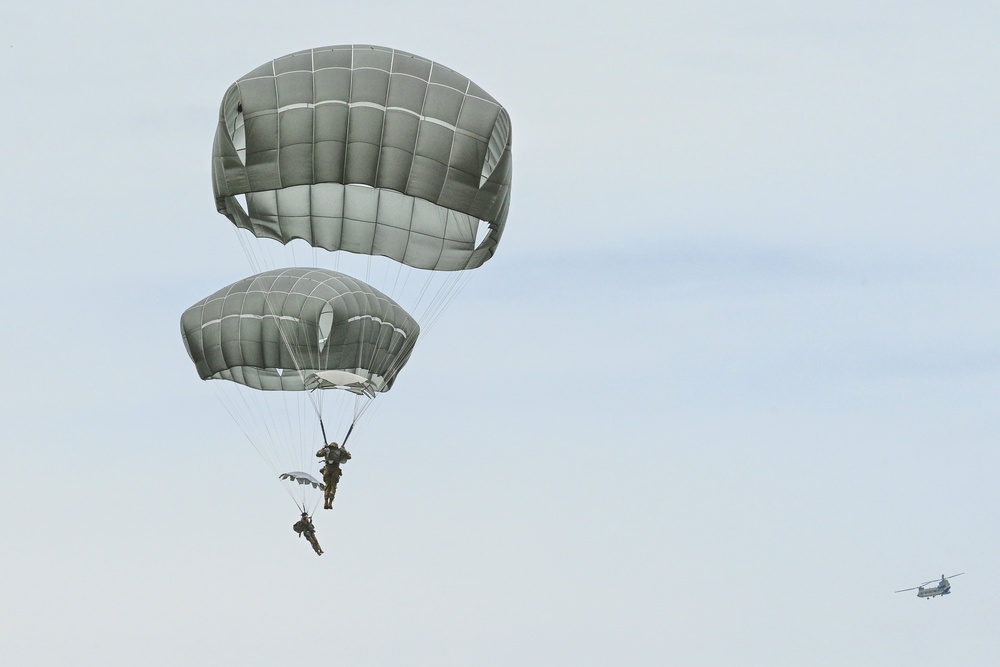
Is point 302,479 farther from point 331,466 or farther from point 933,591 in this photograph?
point 933,591

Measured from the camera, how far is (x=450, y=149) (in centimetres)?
3128

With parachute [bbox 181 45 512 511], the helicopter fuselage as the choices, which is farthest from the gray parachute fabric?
the helicopter fuselage

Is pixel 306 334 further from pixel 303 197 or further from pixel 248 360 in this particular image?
pixel 303 197

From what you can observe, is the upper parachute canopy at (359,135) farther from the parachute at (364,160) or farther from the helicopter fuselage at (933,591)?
the helicopter fuselage at (933,591)

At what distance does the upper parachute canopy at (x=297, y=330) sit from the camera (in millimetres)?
35656

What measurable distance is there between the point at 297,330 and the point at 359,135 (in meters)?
5.85

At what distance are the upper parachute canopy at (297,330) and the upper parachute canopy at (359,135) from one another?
4.14 metres

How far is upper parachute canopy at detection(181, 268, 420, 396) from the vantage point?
117 ft

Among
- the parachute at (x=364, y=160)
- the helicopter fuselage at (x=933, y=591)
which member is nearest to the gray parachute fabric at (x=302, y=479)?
the parachute at (x=364, y=160)

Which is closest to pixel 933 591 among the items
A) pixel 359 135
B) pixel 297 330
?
pixel 297 330

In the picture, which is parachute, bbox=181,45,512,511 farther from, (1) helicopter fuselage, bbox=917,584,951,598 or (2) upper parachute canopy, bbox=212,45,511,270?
(1) helicopter fuselage, bbox=917,584,951,598

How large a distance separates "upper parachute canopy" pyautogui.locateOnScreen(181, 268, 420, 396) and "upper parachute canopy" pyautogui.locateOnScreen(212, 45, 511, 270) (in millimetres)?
4136

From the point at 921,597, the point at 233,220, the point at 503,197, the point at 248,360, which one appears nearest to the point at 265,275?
the point at 248,360

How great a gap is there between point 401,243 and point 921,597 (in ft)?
107
